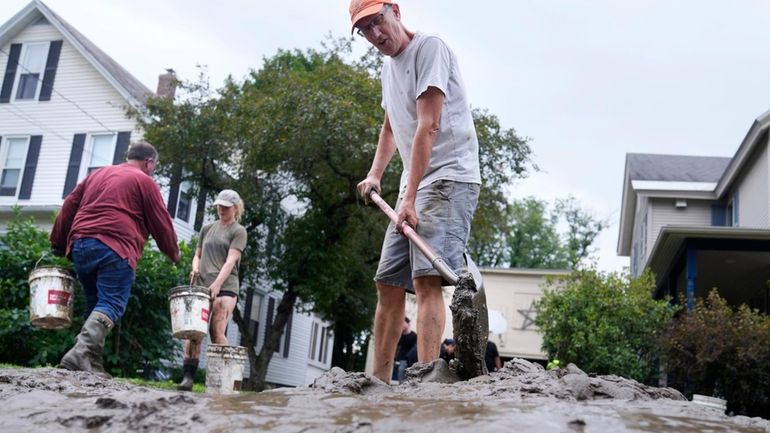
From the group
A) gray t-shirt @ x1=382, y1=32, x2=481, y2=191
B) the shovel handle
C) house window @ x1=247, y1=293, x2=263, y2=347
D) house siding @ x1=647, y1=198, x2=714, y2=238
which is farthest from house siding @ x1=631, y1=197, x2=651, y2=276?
the shovel handle

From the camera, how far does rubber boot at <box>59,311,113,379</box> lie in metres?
5.36

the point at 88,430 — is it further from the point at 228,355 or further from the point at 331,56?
the point at 331,56

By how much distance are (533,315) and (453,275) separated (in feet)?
84.5

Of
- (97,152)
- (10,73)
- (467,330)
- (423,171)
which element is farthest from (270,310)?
(467,330)

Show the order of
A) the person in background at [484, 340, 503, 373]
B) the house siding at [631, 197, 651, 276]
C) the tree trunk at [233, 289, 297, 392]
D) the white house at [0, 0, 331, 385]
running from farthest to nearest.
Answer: the white house at [0, 0, 331, 385]
the house siding at [631, 197, 651, 276]
the tree trunk at [233, 289, 297, 392]
the person in background at [484, 340, 503, 373]

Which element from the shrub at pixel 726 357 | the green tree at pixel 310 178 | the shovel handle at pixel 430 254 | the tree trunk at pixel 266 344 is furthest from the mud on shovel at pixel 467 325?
the tree trunk at pixel 266 344

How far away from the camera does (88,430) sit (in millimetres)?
2799

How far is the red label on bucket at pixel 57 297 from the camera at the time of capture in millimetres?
6164

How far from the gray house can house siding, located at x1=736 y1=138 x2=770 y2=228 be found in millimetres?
21

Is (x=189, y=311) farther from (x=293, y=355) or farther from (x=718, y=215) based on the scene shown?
(x=293, y=355)

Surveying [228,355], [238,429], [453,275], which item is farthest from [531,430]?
[228,355]

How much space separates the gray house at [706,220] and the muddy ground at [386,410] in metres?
14.2

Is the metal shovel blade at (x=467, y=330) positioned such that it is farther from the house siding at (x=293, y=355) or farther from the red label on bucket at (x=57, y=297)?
the house siding at (x=293, y=355)

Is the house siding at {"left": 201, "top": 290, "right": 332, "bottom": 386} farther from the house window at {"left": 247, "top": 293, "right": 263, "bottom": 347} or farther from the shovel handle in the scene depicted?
the shovel handle
